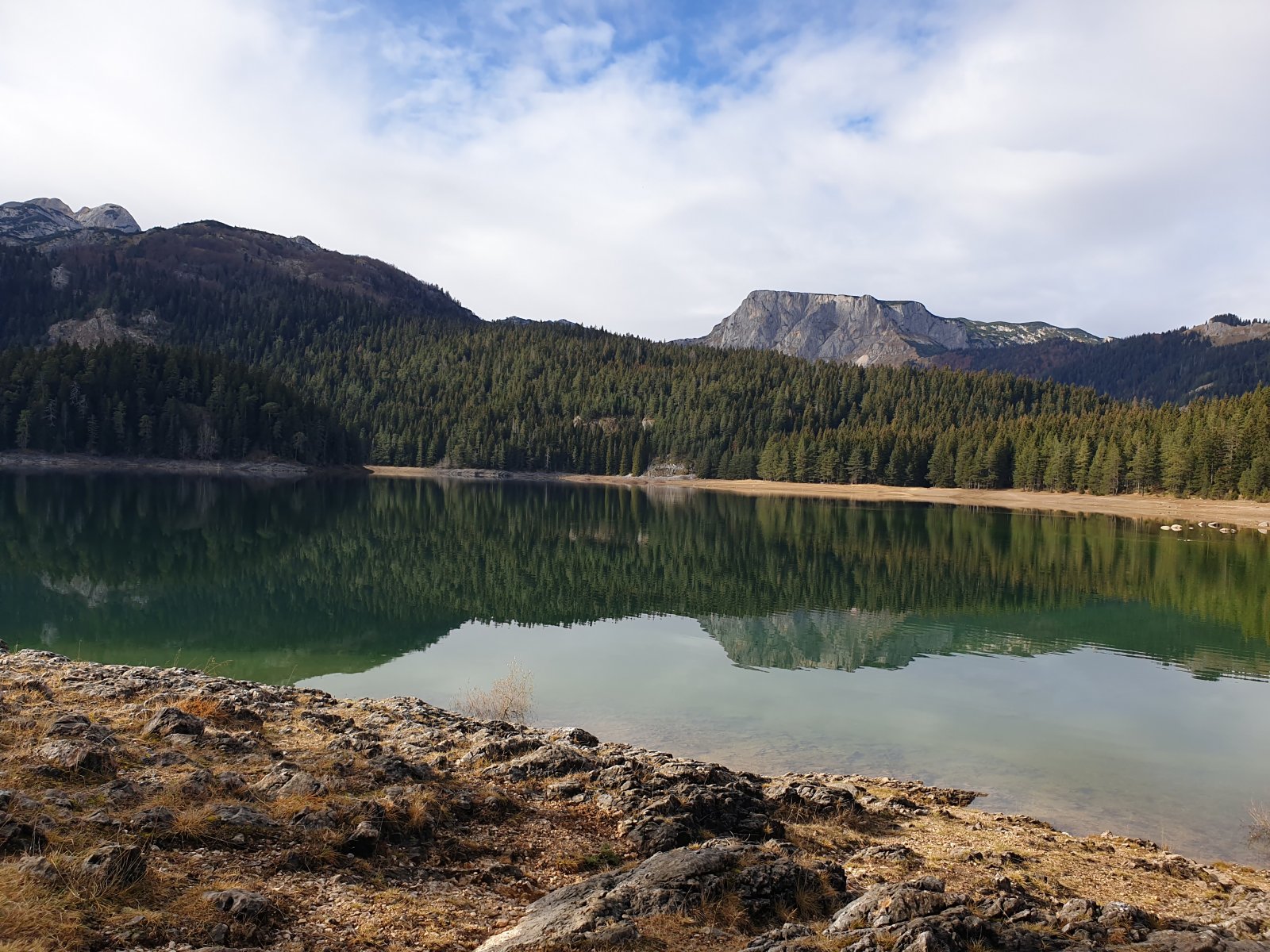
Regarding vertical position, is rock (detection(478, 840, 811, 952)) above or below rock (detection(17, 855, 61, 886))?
below

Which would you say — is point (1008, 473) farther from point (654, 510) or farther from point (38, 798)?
point (38, 798)

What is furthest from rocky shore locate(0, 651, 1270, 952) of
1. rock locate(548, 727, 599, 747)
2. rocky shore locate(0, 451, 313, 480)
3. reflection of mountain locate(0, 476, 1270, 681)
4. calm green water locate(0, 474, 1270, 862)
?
rocky shore locate(0, 451, 313, 480)

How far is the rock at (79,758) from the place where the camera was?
31.0 feet

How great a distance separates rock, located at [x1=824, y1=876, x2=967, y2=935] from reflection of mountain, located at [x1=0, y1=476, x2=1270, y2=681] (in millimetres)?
18185

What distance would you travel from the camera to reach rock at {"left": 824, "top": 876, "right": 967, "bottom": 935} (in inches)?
283

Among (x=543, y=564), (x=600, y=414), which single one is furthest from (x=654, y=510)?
(x=600, y=414)

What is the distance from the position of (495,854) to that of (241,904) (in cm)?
328

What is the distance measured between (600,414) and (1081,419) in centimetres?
11080

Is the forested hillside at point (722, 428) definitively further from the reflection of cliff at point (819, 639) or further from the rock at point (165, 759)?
the rock at point (165, 759)

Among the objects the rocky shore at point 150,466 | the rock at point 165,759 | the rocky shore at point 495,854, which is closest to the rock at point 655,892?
the rocky shore at point 495,854

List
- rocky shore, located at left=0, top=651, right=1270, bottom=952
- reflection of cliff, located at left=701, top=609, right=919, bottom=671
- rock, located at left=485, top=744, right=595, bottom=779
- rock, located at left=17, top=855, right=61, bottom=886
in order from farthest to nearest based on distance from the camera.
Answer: reflection of cliff, located at left=701, top=609, right=919, bottom=671 < rock, located at left=485, top=744, right=595, bottom=779 < rocky shore, located at left=0, top=651, right=1270, bottom=952 < rock, located at left=17, top=855, right=61, bottom=886

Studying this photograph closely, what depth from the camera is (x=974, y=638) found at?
30.4m

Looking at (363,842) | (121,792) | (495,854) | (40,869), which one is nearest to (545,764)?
(495,854)

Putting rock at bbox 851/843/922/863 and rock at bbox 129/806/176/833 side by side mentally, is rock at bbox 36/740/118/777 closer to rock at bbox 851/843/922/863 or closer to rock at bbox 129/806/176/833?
rock at bbox 129/806/176/833
